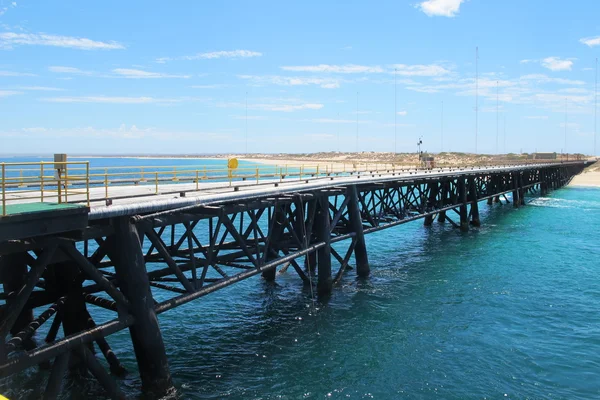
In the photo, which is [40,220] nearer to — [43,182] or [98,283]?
[43,182]

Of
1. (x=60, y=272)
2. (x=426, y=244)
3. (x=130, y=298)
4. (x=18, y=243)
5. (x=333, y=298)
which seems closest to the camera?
(x=18, y=243)

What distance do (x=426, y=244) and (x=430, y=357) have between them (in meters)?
22.3

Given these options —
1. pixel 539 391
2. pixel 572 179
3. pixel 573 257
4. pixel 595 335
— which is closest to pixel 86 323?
pixel 539 391

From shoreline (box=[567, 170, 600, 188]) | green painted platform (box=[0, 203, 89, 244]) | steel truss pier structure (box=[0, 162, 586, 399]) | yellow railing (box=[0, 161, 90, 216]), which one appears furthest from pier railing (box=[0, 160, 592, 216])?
shoreline (box=[567, 170, 600, 188])

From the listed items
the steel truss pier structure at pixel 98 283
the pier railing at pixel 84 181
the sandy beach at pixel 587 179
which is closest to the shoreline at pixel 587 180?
the sandy beach at pixel 587 179

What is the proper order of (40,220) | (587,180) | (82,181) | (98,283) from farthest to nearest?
(587,180), (82,181), (98,283), (40,220)

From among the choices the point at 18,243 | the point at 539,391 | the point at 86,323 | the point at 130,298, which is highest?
the point at 18,243

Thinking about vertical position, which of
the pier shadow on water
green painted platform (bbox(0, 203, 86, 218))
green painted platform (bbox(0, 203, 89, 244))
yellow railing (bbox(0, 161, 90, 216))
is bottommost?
the pier shadow on water

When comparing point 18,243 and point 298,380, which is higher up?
point 18,243

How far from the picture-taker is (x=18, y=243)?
11.4 m

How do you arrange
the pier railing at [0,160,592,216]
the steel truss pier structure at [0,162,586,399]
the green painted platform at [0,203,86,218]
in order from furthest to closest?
1. the pier railing at [0,160,592,216]
2. the steel truss pier structure at [0,162,586,399]
3. the green painted platform at [0,203,86,218]

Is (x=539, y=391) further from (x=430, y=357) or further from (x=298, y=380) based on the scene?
(x=298, y=380)

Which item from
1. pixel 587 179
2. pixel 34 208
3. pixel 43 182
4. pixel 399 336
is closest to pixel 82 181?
pixel 43 182

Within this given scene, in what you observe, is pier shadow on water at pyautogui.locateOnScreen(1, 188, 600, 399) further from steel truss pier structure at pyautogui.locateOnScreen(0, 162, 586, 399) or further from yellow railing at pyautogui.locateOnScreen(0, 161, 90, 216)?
yellow railing at pyautogui.locateOnScreen(0, 161, 90, 216)
